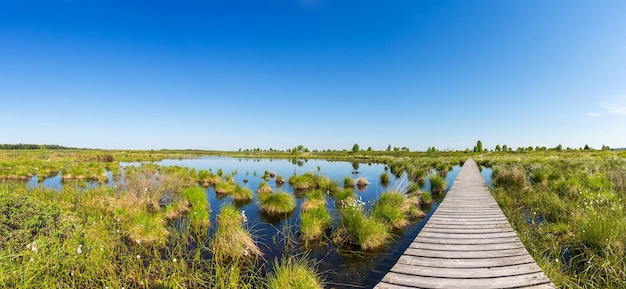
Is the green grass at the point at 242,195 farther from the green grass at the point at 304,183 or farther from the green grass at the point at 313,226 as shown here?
the green grass at the point at 313,226

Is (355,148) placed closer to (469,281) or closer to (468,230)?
(468,230)

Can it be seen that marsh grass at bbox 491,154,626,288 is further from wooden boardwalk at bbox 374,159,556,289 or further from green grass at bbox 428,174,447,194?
green grass at bbox 428,174,447,194

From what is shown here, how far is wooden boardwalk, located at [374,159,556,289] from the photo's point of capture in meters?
4.90

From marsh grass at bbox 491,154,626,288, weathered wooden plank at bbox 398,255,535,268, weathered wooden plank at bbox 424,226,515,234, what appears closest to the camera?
marsh grass at bbox 491,154,626,288

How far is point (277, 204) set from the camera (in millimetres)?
13258

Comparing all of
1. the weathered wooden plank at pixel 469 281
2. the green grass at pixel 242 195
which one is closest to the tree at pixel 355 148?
the green grass at pixel 242 195

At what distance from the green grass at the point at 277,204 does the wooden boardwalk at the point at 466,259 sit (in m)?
6.87

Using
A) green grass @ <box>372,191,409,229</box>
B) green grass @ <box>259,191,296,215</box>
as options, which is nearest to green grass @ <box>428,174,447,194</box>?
green grass @ <box>372,191,409,229</box>

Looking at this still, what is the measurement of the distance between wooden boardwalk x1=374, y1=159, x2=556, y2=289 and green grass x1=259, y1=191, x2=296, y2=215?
6.87 metres

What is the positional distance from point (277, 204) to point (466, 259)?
903cm

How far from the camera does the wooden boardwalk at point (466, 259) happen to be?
16.1ft

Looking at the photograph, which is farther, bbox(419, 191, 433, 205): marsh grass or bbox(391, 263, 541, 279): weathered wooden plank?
bbox(419, 191, 433, 205): marsh grass

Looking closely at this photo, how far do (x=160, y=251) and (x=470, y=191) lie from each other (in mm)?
15047

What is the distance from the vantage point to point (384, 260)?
7559mm
